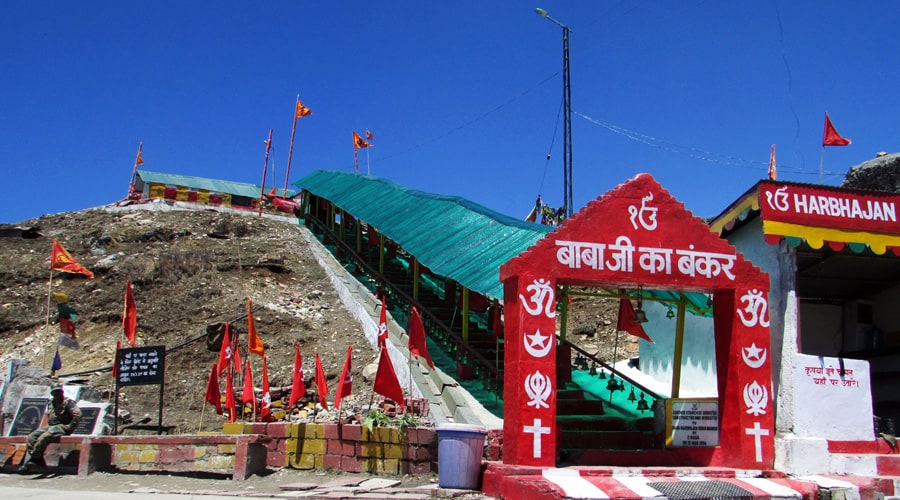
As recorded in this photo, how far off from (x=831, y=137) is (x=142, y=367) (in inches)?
569

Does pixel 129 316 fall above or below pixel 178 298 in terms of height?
below

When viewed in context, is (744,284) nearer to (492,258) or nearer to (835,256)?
(835,256)

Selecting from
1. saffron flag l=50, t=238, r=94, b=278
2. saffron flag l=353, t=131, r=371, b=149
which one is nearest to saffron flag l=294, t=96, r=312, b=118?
saffron flag l=353, t=131, r=371, b=149

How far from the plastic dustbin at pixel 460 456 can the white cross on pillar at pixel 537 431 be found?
69 centimetres

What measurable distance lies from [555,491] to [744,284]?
4714 mm

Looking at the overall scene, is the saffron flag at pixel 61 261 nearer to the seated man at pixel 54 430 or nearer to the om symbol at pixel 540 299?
the seated man at pixel 54 430

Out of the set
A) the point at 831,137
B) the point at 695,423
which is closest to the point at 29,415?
the point at 695,423

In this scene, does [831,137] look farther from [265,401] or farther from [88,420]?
[88,420]

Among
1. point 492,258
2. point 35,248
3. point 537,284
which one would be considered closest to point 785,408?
point 537,284

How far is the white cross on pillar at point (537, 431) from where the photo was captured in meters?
10.6

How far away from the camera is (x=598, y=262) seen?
11.5 meters

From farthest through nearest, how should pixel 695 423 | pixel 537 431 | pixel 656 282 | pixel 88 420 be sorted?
pixel 88 420, pixel 695 423, pixel 656 282, pixel 537 431

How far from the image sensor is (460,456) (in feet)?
35.7

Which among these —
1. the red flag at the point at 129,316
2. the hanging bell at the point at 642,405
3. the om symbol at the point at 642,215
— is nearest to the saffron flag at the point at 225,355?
the red flag at the point at 129,316
